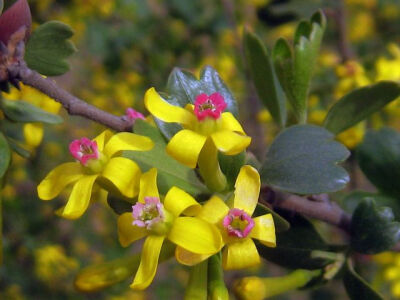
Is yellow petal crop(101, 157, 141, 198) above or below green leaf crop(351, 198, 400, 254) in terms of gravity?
above

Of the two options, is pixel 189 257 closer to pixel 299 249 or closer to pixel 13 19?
pixel 299 249

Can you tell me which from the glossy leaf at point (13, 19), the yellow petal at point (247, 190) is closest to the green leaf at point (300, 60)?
the yellow petal at point (247, 190)

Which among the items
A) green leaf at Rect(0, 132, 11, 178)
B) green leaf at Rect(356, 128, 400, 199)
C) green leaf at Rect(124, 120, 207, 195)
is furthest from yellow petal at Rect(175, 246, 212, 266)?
green leaf at Rect(356, 128, 400, 199)

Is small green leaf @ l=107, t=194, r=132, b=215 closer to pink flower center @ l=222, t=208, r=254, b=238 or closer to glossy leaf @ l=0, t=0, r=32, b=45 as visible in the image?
pink flower center @ l=222, t=208, r=254, b=238

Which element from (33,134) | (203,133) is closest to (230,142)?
(203,133)

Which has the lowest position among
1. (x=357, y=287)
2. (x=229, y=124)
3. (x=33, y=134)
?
(x=357, y=287)

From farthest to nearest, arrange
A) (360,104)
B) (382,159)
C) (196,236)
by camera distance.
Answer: (382,159) → (360,104) → (196,236)
